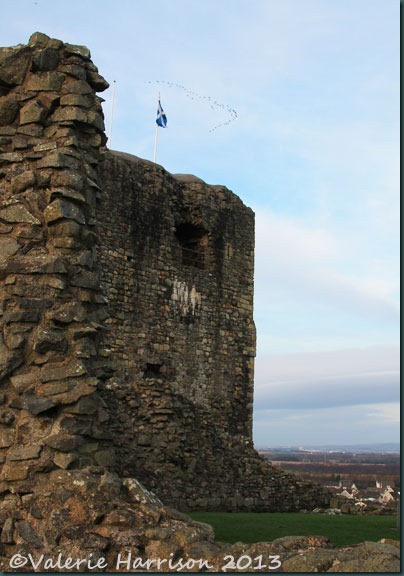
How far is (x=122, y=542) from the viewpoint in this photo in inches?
200

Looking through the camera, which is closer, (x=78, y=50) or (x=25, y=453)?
(x=25, y=453)

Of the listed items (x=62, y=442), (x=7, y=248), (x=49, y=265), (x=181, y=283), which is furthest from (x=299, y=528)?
(x=181, y=283)

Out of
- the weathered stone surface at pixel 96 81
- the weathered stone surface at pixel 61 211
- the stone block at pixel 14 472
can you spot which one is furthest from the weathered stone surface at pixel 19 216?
the stone block at pixel 14 472

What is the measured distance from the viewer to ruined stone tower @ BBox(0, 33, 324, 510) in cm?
A: 600

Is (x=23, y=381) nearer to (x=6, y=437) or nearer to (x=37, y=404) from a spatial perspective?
(x=37, y=404)

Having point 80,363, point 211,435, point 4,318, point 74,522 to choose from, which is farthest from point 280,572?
point 211,435

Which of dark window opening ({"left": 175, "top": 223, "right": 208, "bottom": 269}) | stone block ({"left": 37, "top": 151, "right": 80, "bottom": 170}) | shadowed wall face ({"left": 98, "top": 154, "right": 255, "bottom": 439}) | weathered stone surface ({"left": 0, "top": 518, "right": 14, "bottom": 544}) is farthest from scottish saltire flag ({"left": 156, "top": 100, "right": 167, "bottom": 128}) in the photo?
weathered stone surface ({"left": 0, "top": 518, "right": 14, "bottom": 544})

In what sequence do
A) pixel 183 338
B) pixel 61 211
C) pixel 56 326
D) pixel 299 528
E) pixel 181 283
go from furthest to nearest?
1. pixel 181 283
2. pixel 183 338
3. pixel 299 528
4. pixel 61 211
5. pixel 56 326

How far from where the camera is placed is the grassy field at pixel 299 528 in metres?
9.33

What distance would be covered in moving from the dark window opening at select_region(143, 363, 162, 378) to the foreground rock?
49.0 ft

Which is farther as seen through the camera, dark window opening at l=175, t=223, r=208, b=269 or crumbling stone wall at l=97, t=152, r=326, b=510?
dark window opening at l=175, t=223, r=208, b=269

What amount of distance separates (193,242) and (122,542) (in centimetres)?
1862

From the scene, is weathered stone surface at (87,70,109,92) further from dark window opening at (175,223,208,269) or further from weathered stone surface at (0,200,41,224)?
dark window opening at (175,223,208,269)

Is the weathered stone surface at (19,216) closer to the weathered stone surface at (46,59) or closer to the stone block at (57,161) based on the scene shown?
the stone block at (57,161)
